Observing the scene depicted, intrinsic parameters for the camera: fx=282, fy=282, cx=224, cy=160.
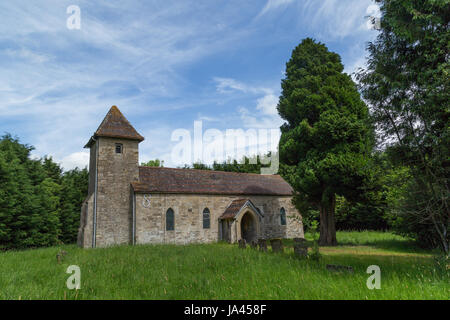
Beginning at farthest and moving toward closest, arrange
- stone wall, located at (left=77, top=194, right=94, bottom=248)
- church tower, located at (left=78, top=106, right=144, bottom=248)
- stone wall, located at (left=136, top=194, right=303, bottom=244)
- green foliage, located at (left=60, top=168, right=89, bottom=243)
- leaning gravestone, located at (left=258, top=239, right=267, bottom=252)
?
green foliage, located at (left=60, top=168, right=89, bottom=243) → stone wall, located at (left=136, top=194, right=303, bottom=244) → church tower, located at (left=78, top=106, right=144, bottom=248) → stone wall, located at (left=77, top=194, right=94, bottom=248) → leaning gravestone, located at (left=258, top=239, right=267, bottom=252)

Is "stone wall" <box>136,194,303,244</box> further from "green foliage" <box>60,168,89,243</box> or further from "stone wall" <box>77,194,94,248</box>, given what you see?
"green foliage" <box>60,168,89,243</box>

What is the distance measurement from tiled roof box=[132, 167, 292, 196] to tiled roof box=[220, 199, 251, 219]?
1.17 meters

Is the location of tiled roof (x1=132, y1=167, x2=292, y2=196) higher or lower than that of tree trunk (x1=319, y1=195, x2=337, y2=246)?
higher

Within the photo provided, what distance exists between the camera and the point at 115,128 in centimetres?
2203

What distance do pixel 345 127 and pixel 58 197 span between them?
28.4 m

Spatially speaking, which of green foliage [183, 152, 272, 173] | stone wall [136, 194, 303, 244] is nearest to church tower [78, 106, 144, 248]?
stone wall [136, 194, 303, 244]

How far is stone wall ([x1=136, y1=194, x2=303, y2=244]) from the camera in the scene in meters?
21.2

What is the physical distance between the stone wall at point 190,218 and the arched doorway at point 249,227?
29.1 inches

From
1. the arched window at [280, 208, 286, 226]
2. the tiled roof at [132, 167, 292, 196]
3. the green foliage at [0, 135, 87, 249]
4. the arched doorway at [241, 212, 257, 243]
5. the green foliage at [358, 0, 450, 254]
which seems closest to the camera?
the green foliage at [358, 0, 450, 254]

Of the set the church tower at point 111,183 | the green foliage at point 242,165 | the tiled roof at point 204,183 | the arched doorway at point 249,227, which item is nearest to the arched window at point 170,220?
the tiled roof at point 204,183

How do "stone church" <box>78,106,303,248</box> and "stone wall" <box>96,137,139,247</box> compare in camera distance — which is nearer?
"stone wall" <box>96,137,139,247</box>

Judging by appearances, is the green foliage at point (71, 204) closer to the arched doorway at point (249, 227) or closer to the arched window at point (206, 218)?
the arched window at point (206, 218)
